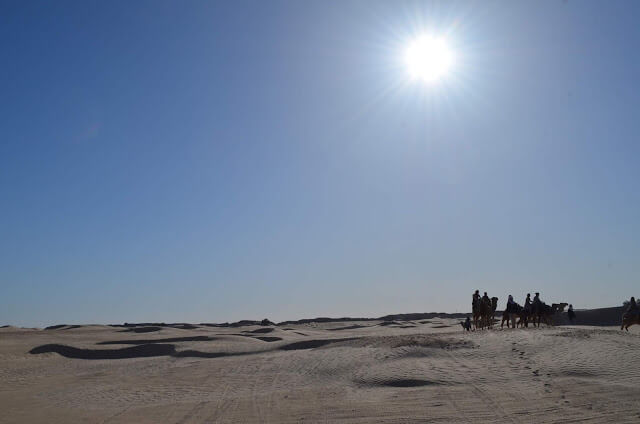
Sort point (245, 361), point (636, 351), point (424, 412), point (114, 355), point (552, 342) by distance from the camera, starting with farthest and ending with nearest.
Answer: point (114, 355) < point (245, 361) < point (552, 342) < point (636, 351) < point (424, 412)

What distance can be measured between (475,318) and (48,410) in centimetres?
1808

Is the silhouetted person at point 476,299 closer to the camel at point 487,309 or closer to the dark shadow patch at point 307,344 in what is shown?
the camel at point 487,309

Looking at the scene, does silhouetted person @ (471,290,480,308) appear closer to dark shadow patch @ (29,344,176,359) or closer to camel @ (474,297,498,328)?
camel @ (474,297,498,328)

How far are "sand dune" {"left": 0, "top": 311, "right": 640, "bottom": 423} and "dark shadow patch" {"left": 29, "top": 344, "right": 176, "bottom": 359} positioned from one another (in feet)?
13.4

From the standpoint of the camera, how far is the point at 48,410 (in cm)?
1455

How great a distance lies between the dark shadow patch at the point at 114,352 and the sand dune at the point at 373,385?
13.4 feet

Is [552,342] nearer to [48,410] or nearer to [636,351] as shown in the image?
[636,351]

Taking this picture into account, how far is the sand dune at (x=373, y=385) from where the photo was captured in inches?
447

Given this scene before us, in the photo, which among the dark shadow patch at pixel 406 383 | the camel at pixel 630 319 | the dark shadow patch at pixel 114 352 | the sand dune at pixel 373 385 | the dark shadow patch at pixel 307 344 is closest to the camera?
the sand dune at pixel 373 385

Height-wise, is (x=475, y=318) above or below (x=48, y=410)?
above

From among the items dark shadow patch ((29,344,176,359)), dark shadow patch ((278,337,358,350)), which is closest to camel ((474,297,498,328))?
dark shadow patch ((278,337,358,350))

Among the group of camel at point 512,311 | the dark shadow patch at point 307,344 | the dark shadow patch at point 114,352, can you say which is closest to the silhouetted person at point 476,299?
the group of camel at point 512,311

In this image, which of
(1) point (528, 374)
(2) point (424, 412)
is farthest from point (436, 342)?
(2) point (424, 412)

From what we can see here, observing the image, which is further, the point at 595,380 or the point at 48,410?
the point at 48,410
